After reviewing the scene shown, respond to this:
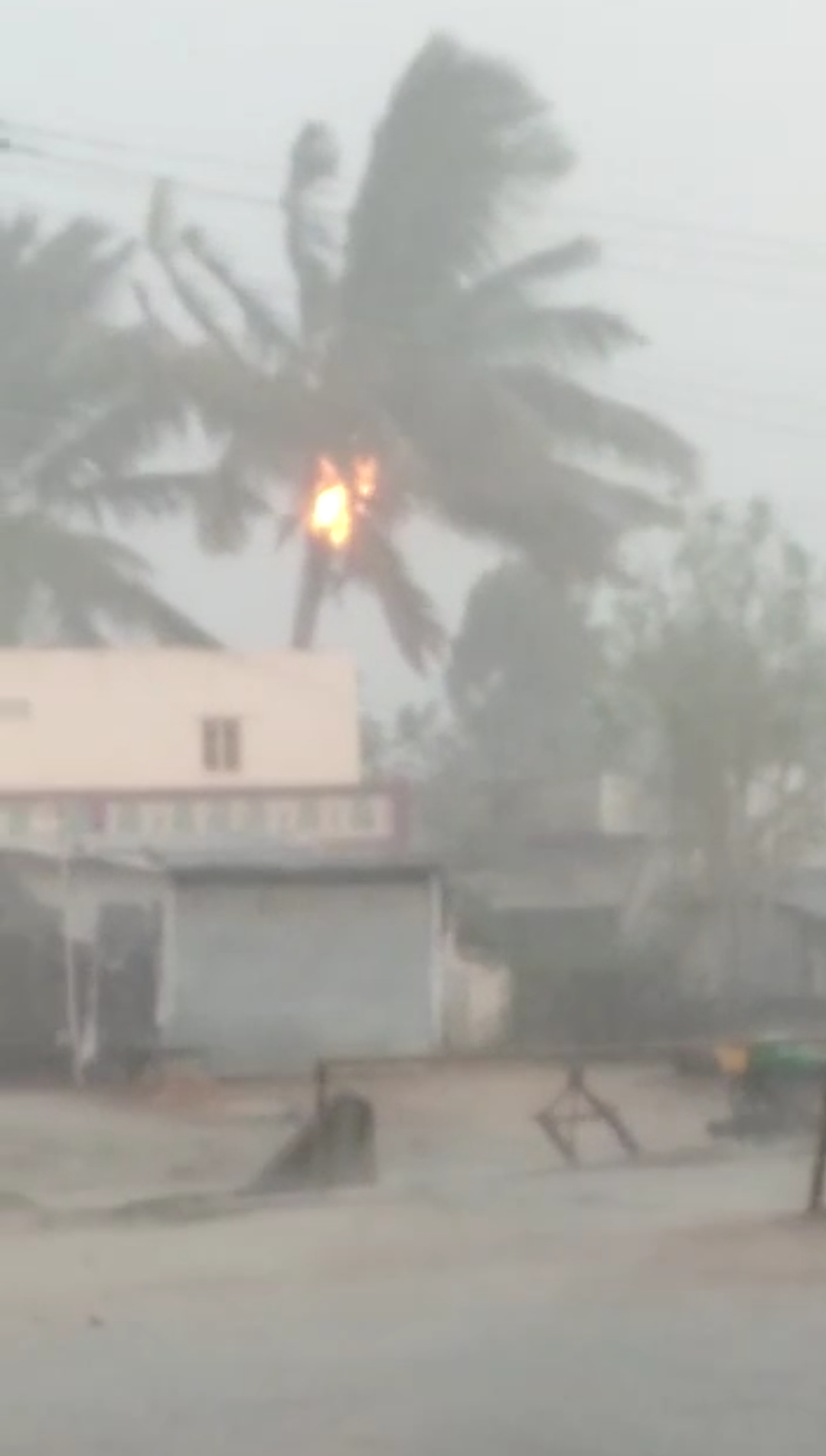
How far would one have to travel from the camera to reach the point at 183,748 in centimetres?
3719

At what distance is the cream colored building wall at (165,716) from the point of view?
36625mm

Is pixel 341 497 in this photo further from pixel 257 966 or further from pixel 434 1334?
pixel 434 1334

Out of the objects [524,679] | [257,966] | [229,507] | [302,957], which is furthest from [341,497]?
[524,679]

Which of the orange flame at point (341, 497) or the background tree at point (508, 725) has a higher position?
the orange flame at point (341, 497)

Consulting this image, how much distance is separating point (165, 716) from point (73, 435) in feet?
17.9

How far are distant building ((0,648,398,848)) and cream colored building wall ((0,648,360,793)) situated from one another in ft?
0.04

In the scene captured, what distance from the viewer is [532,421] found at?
38.5 metres

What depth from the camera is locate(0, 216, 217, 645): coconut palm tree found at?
3828 cm

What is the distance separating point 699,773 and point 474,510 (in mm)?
4422

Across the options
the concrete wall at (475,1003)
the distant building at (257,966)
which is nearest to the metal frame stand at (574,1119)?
the distant building at (257,966)

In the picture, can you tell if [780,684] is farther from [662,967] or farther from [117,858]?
[117,858]

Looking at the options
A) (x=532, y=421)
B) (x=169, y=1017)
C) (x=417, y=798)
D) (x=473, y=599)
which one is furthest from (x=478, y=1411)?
(x=473, y=599)

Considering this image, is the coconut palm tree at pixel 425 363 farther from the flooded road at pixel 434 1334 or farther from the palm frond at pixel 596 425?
the flooded road at pixel 434 1334

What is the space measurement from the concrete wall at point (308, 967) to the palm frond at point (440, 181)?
32.2 ft
